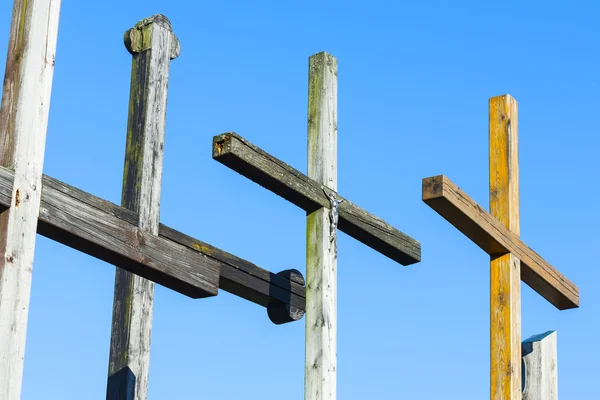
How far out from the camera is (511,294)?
5316 mm

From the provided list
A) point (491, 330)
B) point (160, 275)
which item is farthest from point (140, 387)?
point (491, 330)

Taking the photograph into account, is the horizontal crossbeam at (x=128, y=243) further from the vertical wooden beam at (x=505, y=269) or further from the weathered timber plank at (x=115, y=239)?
the vertical wooden beam at (x=505, y=269)

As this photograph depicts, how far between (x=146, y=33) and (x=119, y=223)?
1.36 metres

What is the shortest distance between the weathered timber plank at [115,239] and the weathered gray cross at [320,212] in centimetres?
48

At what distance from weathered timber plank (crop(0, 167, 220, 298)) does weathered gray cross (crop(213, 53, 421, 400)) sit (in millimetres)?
476

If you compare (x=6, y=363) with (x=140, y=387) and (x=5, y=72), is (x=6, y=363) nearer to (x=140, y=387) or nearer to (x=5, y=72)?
(x=5, y=72)

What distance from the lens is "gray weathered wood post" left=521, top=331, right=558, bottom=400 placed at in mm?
5559

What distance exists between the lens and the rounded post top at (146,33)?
5.95 metres

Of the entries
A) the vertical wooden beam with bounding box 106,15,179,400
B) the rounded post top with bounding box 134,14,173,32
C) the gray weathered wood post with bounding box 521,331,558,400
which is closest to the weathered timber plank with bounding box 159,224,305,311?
the vertical wooden beam with bounding box 106,15,179,400

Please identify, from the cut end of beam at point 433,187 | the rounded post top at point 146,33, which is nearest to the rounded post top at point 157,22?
the rounded post top at point 146,33

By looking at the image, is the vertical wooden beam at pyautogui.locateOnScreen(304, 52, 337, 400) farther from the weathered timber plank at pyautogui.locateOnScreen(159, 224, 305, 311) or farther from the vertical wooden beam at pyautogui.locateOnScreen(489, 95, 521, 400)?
the vertical wooden beam at pyautogui.locateOnScreen(489, 95, 521, 400)

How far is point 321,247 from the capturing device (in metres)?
5.58

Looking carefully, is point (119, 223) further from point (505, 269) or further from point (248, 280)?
point (505, 269)

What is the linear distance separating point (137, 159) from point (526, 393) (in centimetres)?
220
